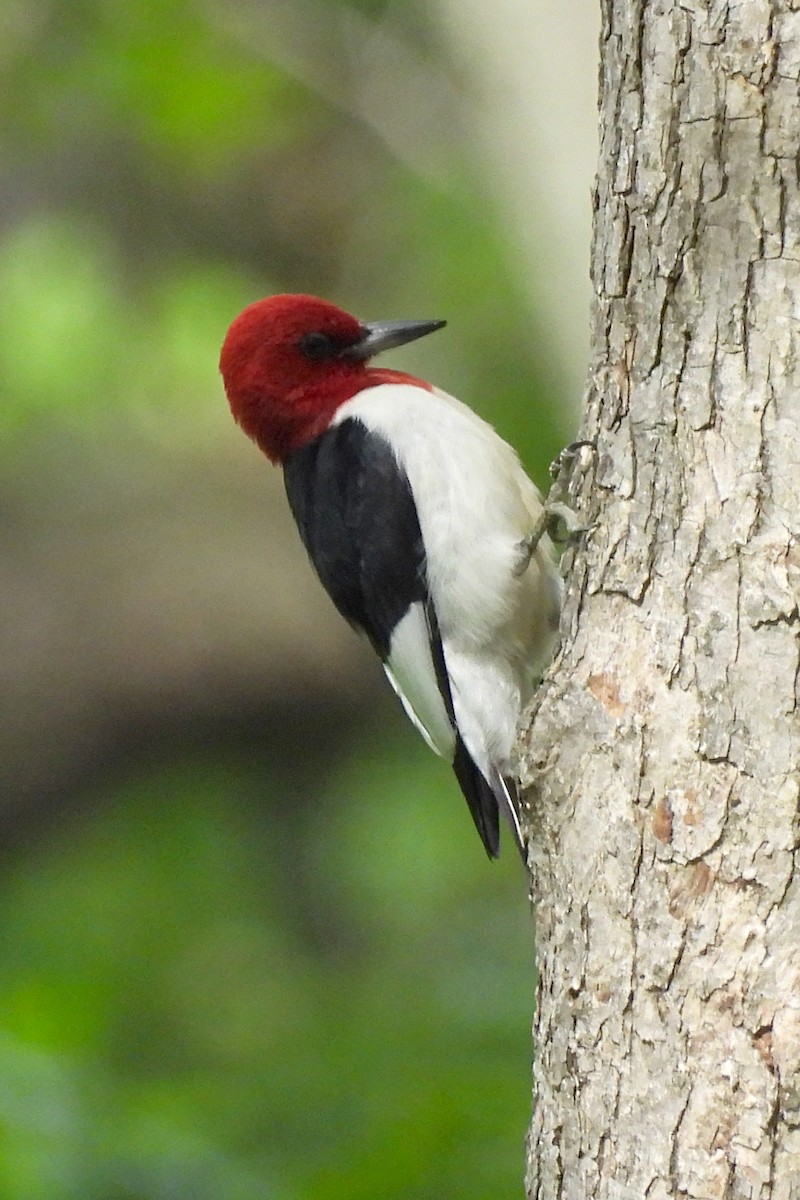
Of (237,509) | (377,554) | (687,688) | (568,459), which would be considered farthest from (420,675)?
(237,509)

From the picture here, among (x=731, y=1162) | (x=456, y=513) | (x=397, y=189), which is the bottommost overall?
(x=731, y=1162)

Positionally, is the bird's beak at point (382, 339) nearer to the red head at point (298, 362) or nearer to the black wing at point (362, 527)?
the red head at point (298, 362)

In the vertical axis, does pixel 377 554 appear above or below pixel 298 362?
below

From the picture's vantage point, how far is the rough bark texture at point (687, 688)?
5.78 ft

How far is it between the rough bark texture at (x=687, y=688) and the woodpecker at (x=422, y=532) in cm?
60

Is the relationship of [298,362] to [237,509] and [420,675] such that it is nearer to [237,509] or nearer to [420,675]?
[420,675]

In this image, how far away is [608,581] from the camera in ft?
6.50

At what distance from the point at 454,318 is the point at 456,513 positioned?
12.5ft

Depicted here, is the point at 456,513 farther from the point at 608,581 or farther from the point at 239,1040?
the point at 239,1040

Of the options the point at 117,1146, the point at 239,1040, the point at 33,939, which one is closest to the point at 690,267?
the point at 117,1146

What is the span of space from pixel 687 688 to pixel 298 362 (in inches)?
54.4

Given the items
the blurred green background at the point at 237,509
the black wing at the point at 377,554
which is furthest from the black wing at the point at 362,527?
the blurred green background at the point at 237,509

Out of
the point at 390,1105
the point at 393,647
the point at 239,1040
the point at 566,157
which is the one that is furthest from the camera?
the point at 239,1040

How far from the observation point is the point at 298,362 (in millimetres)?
2963
